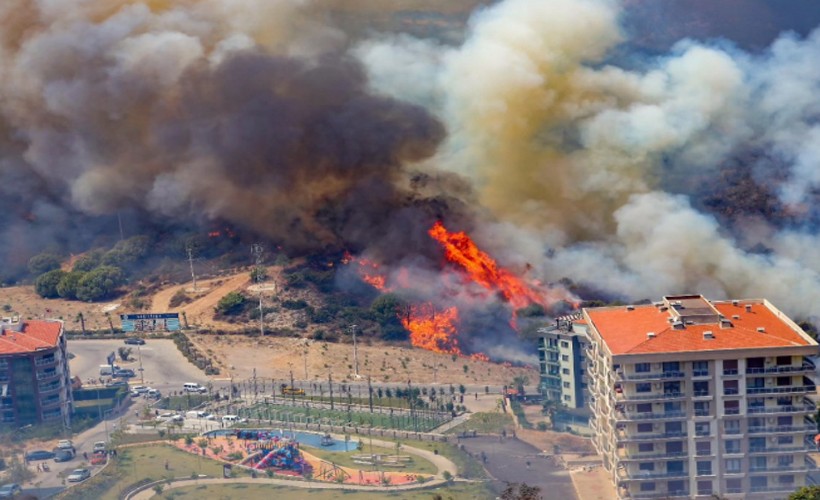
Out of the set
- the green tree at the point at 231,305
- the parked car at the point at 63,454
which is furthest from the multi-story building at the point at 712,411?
the green tree at the point at 231,305

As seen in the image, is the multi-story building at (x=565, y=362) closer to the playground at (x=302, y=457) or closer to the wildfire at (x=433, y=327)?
the playground at (x=302, y=457)

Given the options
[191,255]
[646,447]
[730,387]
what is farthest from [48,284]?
[730,387]

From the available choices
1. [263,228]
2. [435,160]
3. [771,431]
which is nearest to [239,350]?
[263,228]

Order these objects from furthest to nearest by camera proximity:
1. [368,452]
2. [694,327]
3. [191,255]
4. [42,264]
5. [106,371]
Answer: [42,264], [191,255], [106,371], [368,452], [694,327]

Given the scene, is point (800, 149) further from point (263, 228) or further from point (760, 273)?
point (263, 228)

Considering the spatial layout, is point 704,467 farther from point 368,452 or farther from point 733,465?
point 368,452

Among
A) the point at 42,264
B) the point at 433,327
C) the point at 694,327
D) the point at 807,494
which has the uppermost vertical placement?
the point at 42,264

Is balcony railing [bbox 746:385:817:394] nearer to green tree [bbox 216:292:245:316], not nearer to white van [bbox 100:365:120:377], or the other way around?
white van [bbox 100:365:120:377]
